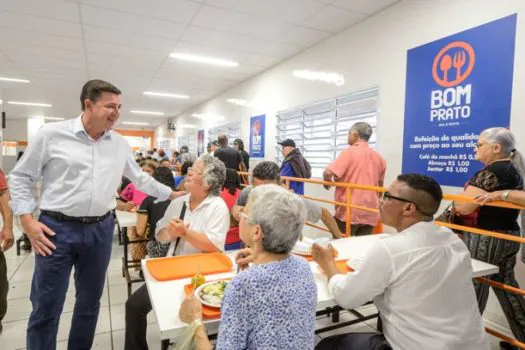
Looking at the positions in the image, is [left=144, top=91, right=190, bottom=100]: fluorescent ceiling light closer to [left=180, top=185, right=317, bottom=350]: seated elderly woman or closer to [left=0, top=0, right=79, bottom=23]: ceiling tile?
[left=0, top=0, right=79, bottom=23]: ceiling tile

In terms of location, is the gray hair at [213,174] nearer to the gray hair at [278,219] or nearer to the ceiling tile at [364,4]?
the gray hair at [278,219]

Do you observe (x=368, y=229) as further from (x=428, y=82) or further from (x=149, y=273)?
(x=149, y=273)

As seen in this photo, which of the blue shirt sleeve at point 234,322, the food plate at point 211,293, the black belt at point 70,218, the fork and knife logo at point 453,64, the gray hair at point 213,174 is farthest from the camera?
the fork and knife logo at point 453,64

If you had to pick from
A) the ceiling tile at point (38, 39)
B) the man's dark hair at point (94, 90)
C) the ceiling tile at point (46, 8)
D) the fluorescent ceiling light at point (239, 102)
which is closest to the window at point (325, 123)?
the fluorescent ceiling light at point (239, 102)

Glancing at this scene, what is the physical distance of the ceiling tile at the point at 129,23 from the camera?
387 cm

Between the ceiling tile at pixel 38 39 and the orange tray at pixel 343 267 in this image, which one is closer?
the orange tray at pixel 343 267

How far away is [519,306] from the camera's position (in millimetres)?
1959

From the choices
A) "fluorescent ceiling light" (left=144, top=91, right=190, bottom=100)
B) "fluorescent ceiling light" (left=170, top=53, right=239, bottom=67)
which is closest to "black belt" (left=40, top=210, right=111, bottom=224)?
"fluorescent ceiling light" (left=170, top=53, right=239, bottom=67)

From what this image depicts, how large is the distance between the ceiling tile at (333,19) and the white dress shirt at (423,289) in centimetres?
320

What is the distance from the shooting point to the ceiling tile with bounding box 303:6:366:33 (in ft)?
12.2

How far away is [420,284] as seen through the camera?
3.94ft

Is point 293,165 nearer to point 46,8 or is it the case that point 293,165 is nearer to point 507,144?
point 507,144

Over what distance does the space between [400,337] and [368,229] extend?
2.08 m

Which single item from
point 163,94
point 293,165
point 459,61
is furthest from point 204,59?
point 459,61
